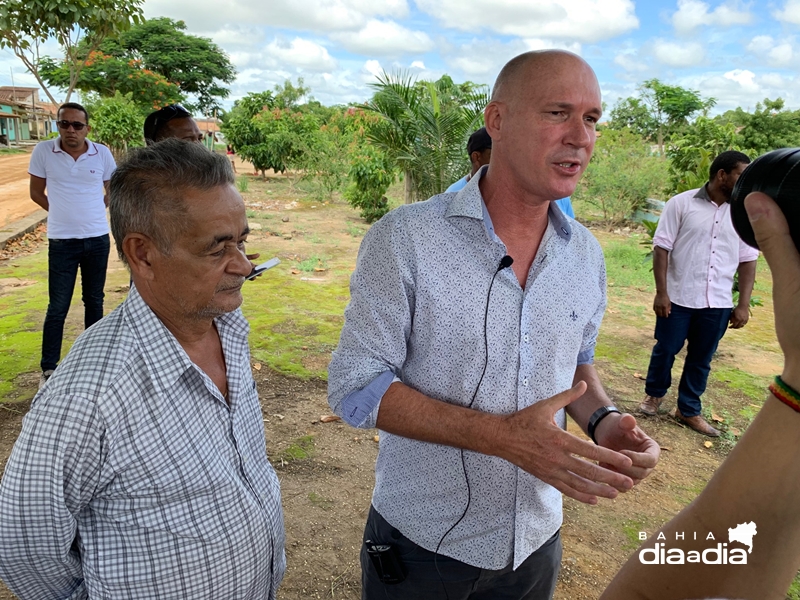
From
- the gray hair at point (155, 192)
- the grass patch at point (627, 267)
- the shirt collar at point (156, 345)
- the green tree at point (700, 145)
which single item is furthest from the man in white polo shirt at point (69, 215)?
the green tree at point (700, 145)

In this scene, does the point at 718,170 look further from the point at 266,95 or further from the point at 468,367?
the point at 266,95

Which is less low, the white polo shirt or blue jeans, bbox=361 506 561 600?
the white polo shirt

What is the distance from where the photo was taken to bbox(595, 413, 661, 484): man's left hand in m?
1.32

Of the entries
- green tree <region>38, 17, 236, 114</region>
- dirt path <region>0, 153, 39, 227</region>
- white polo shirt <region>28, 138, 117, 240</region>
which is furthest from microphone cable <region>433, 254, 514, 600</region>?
green tree <region>38, 17, 236, 114</region>

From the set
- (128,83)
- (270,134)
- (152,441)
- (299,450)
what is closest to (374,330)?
(152,441)

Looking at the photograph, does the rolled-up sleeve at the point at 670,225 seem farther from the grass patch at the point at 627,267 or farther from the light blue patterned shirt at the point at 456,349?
the grass patch at the point at 627,267

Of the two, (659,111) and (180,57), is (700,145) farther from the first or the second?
(180,57)

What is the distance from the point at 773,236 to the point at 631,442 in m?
0.90

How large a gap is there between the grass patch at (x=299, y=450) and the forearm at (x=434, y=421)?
2.50 m

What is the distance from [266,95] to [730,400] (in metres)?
22.4

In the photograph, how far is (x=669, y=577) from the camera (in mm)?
768

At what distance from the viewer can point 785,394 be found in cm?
70

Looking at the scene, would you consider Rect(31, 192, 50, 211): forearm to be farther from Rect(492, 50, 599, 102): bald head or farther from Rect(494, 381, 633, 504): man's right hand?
Rect(494, 381, 633, 504): man's right hand

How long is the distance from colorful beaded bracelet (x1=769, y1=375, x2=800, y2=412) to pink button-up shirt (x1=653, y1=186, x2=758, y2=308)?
3.93 metres
